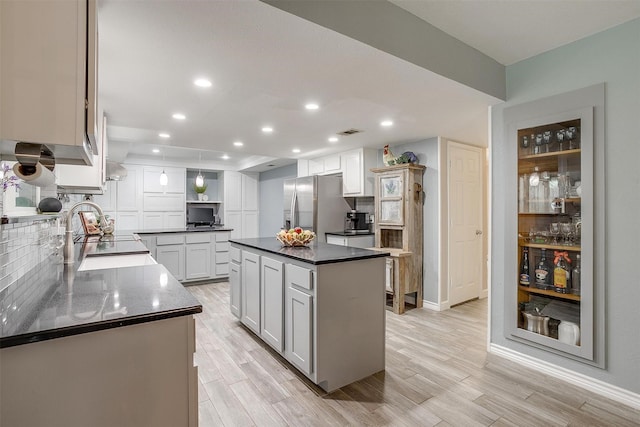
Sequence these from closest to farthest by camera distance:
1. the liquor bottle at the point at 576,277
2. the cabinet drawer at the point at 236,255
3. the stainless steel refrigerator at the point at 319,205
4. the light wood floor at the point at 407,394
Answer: the light wood floor at the point at 407,394, the liquor bottle at the point at 576,277, the cabinet drawer at the point at 236,255, the stainless steel refrigerator at the point at 319,205

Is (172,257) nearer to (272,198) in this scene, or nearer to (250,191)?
(272,198)

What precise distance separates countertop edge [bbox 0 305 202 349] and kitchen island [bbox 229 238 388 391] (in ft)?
3.61

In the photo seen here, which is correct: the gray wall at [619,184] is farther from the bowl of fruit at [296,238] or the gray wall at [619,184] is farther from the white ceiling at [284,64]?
the bowl of fruit at [296,238]

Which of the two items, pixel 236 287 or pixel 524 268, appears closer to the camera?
pixel 524 268

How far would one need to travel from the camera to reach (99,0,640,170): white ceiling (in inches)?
64.6

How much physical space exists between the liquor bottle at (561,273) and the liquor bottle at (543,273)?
0.04 metres

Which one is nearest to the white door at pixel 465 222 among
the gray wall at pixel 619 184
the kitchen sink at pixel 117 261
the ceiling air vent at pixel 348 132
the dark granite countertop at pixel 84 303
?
the ceiling air vent at pixel 348 132

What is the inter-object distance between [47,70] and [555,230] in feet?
10.0

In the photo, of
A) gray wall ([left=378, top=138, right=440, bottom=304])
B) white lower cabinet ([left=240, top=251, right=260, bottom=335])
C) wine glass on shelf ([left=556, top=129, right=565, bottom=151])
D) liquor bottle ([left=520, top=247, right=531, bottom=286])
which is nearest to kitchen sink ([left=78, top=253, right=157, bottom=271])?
white lower cabinet ([left=240, top=251, right=260, bottom=335])

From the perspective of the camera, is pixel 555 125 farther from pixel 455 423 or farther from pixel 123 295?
pixel 123 295

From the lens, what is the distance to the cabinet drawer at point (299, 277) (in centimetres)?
218

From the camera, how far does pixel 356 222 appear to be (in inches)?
203

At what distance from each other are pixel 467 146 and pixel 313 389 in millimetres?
3611

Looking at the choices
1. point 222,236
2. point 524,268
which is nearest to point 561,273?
point 524,268
